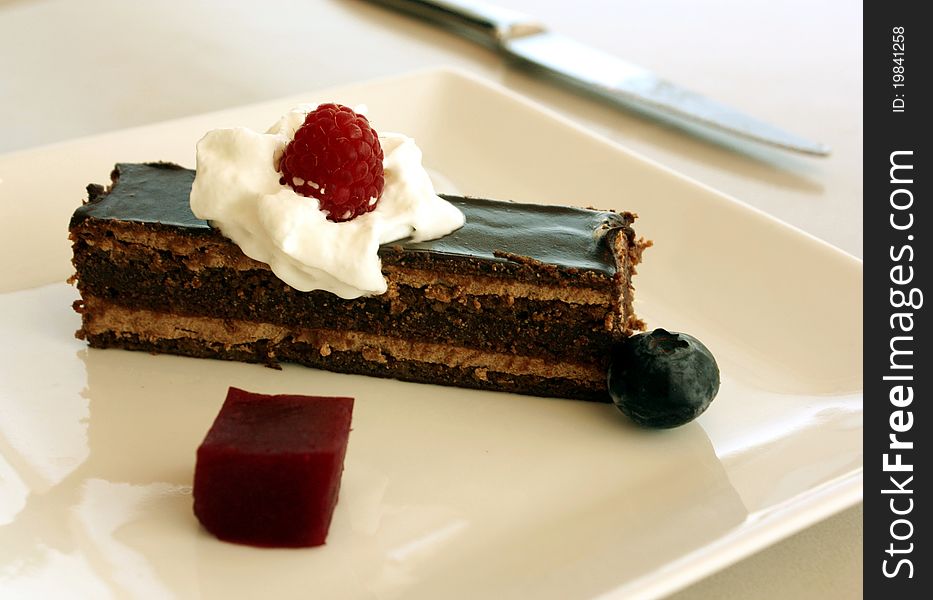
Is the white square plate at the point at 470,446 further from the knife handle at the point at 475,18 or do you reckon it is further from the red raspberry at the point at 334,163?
the knife handle at the point at 475,18

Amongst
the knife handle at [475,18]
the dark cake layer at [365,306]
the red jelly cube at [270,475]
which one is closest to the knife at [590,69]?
the knife handle at [475,18]

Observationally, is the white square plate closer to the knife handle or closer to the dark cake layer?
the dark cake layer

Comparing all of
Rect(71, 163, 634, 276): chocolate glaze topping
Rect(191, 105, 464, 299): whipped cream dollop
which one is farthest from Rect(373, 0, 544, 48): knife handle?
Rect(191, 105, 464, 299): whipped cream dollop

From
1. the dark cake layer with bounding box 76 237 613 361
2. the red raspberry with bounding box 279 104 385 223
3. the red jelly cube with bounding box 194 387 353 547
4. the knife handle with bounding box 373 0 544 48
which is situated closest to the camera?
the red jelly cube with bounding box 194 387 353 547

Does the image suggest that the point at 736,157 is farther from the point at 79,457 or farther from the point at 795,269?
the point at 79,457

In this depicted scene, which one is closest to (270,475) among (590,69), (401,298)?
(401,298)

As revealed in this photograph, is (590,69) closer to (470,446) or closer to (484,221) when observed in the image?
(484,221)
